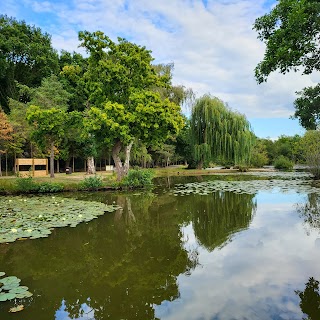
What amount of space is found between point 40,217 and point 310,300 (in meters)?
6.95

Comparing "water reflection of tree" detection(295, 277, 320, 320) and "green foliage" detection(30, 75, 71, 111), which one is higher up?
"green foliage" detection(30, 75, 71, 111)

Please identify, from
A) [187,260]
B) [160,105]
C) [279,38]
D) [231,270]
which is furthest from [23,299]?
[160,105]

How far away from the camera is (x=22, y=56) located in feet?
92.9

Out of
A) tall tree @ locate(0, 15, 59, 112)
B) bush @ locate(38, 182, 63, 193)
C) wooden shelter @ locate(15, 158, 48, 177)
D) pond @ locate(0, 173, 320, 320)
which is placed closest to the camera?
pond @ locate(0, 173, 320, 320)

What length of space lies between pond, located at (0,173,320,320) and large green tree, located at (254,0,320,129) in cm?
309

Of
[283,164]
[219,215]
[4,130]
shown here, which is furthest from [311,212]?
[283,164]

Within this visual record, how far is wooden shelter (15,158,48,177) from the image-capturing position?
2162 cm

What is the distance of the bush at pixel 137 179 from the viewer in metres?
17.1

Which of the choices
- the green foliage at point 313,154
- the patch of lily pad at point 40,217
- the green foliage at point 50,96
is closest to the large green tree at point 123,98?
the green foliage at point 50,96

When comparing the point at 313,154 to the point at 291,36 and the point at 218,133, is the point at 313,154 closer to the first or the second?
the point at 218,133

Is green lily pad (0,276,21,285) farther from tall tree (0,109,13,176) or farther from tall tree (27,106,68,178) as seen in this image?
tall tree (0,109,13,176)

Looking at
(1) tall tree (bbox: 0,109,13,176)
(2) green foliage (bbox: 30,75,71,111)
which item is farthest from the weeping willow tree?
(1) tall tree (bbox: 0,109,13,176)

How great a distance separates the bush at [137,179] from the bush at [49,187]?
11.5 ft

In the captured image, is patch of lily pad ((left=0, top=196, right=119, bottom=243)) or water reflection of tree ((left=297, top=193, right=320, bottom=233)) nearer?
patch of lily pad ((left=0, top=196, right=119, bottom=243))
